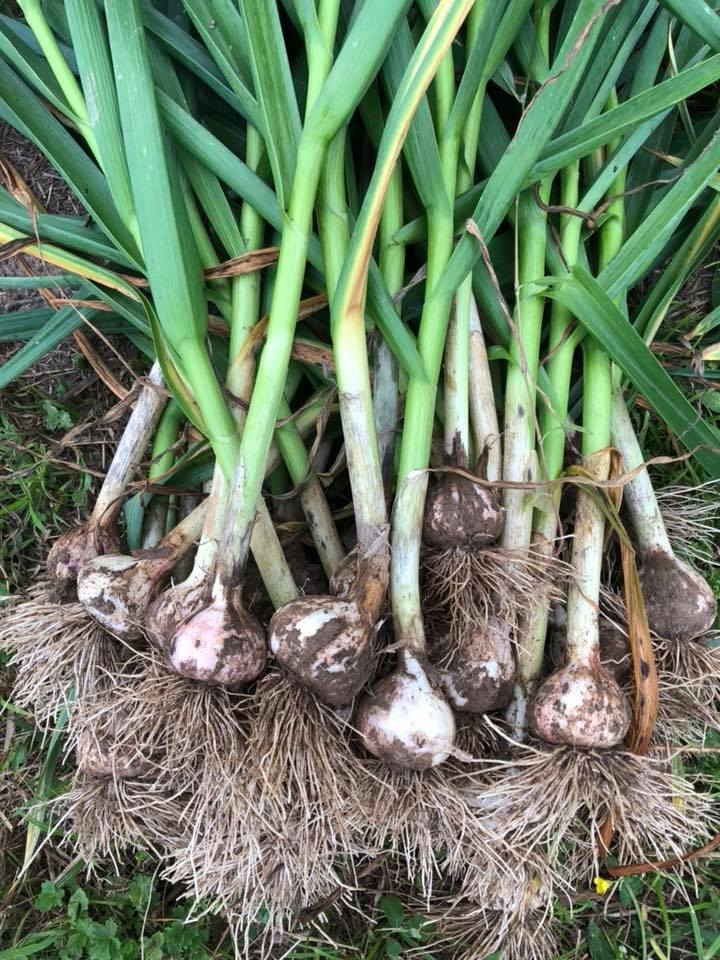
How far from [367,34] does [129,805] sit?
1.11 metres

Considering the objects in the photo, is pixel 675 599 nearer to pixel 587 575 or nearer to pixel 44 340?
pixel 587 575

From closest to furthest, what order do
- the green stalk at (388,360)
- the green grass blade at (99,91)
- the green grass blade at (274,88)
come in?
the green grass blade at (274,88) < the green grass blade at (99,91) < the green stalk at (388,360)

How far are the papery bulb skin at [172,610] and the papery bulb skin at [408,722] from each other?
0.28 m

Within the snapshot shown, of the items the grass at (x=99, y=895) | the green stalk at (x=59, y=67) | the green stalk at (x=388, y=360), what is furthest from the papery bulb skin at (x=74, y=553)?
the green stalk at (x=59, y=67)

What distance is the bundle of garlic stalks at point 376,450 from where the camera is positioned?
0.91 m

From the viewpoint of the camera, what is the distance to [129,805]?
105 cm

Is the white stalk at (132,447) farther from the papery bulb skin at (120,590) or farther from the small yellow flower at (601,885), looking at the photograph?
the small yellow flower at (601,885)

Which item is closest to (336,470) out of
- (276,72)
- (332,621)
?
(332,621)

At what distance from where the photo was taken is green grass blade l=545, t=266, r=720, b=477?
96 cm

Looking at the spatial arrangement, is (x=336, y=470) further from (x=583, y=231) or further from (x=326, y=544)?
(x=583, y=231)

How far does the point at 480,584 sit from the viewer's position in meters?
0.98

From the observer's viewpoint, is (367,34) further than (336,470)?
No

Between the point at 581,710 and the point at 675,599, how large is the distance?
244 mm

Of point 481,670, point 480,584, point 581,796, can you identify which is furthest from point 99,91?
point 581,796
